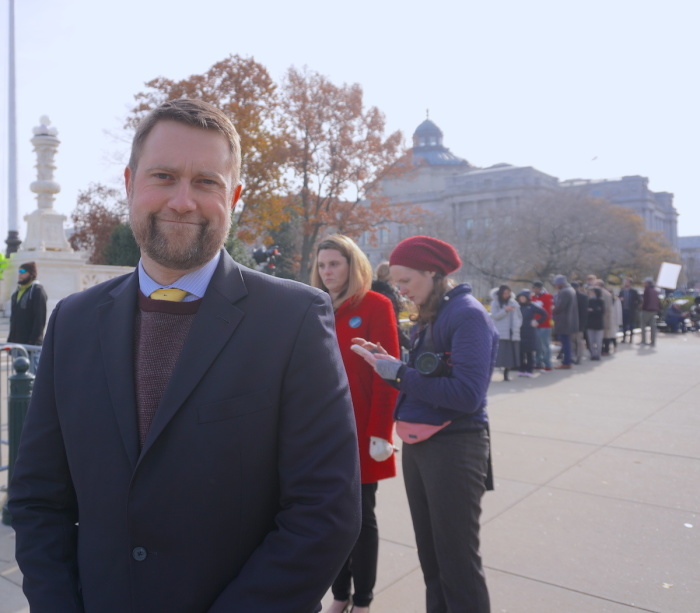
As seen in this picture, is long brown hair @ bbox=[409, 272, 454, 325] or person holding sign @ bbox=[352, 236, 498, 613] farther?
long brown hair @ bbox=[409, 272, 454, 325]

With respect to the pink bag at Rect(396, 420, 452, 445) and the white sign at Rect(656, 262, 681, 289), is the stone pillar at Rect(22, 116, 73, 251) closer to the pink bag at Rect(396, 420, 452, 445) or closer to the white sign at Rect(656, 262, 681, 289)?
the pink bag at Rect(396, 420, 452, 445)

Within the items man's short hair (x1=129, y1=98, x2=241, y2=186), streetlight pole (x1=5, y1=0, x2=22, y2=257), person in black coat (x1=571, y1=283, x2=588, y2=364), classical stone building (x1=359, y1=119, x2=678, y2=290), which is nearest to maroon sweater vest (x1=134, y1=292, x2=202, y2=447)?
man's short hair (x1=129, y1=98, x2=241, y2=186)

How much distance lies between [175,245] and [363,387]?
2041 millimetres

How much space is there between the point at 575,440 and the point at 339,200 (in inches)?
990

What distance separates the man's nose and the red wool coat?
1.89 metres

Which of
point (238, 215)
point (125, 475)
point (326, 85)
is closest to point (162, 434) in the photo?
point (125, 475)

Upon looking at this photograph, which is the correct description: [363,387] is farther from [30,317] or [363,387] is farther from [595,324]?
[595,324]

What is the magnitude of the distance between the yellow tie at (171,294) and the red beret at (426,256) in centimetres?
155

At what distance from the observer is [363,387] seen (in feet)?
11.8

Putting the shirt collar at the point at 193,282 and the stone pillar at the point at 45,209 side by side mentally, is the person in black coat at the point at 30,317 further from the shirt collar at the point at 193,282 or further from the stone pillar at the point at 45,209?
the stone pillar at the point at 45,209

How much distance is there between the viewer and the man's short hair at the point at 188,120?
1.71m

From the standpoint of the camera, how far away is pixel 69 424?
1.71m

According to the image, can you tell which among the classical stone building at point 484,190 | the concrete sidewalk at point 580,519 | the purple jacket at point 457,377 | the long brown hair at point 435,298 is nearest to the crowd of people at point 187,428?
the purple jacket at point 457,377

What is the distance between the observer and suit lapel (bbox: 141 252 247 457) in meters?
1.57
